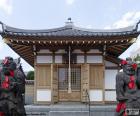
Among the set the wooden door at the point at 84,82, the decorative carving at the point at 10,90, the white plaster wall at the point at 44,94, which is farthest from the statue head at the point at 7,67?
the white plaster wall at the point at 44,94

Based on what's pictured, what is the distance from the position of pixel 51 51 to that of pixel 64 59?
90 centimetres

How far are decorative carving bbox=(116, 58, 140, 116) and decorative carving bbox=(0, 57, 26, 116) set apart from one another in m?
2.95

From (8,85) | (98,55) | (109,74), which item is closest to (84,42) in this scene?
(98,55)

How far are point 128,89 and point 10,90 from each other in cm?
355

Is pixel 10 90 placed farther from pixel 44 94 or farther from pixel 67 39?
pixel 44 94

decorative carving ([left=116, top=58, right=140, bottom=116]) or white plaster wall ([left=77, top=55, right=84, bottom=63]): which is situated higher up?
white plaster wall ([left=77, top=55, right=84, bottom=63])

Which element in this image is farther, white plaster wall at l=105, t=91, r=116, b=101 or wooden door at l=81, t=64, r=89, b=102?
white plaster wall at l=105, t=91, r=116, b=101

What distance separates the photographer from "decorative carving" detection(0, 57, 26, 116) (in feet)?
36.4

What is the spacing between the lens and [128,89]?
11.3m

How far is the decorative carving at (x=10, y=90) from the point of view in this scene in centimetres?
1111

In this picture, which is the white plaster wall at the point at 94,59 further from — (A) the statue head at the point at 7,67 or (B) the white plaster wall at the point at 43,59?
(A) the statue head at the point at 7,67

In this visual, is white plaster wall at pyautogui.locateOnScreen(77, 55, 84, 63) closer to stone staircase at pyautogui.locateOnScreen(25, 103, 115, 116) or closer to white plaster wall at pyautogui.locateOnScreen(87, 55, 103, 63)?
white plaster wall at pyautogui.locateOnScreen(87, 55, 103, 63)

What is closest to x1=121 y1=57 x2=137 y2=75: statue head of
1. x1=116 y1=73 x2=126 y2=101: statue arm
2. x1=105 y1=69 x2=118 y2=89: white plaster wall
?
x1=116 y1=73 x2=126 y2=101: statue arm

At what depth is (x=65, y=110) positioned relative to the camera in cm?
1878
